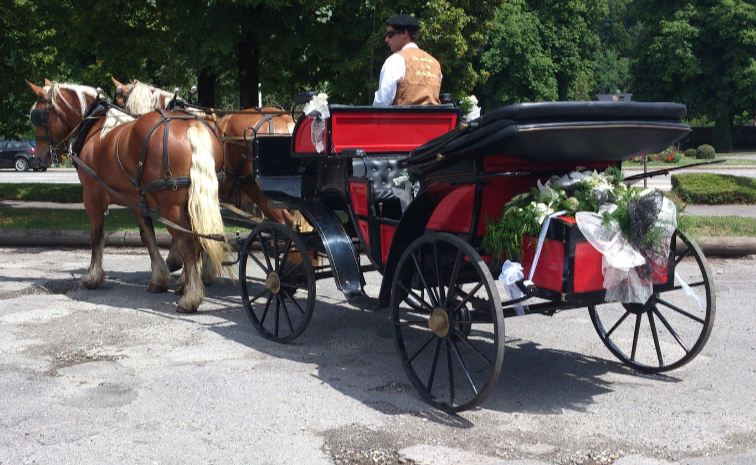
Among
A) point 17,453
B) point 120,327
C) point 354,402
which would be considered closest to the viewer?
point 17,453

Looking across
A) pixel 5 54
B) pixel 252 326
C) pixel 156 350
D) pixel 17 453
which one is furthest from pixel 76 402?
pixel 5 54

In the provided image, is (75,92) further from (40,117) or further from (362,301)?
(362,301)

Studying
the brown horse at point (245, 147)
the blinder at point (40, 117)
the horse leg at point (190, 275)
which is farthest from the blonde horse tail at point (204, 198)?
the blinder at point (40, 117)

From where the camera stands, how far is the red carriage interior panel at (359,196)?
6207 millimetres

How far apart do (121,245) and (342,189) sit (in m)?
6.20

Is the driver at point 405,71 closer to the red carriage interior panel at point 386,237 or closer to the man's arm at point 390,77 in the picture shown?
the man's arm at point 390,77

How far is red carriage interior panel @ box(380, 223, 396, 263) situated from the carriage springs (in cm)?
432

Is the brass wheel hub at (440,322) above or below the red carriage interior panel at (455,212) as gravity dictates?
below

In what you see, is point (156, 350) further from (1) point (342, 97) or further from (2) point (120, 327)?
(1) point (342, 97)

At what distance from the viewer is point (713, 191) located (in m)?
15.5

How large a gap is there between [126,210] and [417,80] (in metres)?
10.6

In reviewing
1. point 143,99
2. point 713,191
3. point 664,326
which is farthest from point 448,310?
point 713,191

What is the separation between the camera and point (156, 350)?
21.5ft

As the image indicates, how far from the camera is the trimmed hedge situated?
15430 millimetres
